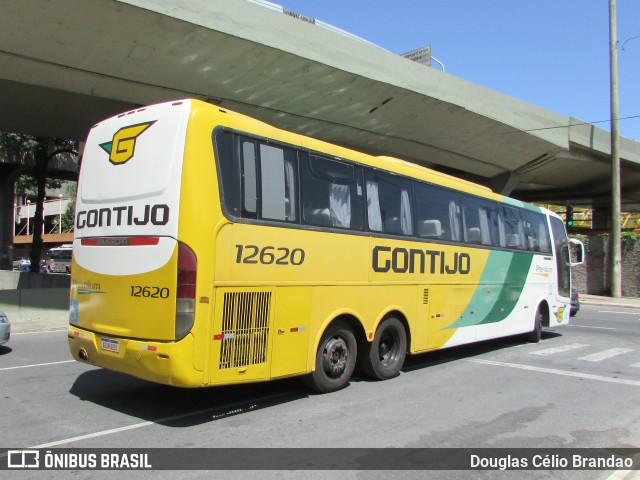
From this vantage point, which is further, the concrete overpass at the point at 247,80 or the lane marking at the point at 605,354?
the concrete overpass at the point at 247,80

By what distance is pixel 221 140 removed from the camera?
5863 mm

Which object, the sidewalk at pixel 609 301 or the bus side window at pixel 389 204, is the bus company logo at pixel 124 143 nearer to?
the bus side window at pixel 389 204

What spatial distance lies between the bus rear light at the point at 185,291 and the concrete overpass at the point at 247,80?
10.2m

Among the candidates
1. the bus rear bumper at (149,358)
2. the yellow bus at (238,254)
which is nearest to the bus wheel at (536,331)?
the yellow bus at (238,254)

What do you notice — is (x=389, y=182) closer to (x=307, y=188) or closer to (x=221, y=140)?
(x=307, y=188)

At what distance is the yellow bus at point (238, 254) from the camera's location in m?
5.51

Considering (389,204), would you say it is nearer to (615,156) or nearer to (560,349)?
(560,349)

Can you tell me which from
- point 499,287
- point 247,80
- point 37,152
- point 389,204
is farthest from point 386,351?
point 37,152

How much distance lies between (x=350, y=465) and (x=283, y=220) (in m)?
2.87

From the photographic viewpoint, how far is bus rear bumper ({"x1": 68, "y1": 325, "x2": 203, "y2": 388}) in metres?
5.36

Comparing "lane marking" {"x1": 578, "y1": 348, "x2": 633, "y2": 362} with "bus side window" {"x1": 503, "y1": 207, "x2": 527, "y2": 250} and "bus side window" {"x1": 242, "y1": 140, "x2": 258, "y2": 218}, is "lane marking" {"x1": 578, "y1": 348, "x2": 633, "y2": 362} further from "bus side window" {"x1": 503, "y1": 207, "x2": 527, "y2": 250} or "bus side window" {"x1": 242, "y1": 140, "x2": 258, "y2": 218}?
"bus side window" {"x1": 242, "y1": 140, "x2": 258, "y2": 218}

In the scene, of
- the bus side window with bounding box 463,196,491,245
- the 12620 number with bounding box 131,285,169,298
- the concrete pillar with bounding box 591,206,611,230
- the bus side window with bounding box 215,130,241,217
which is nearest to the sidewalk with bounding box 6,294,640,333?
the 12620 number with bounding box 131,285,169,298

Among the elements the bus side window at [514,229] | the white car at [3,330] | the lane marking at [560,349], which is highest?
the bus side window at [514,229]

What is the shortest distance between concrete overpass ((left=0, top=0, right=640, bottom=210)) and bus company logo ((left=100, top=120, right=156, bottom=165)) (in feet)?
27.7
